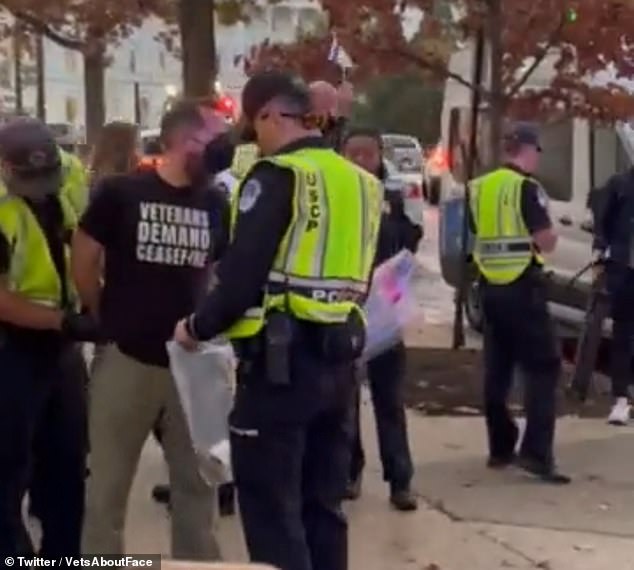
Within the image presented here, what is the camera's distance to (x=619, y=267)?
10.7m

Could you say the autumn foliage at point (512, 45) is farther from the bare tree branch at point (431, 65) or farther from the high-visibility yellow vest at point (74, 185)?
the high-visibility yellow vest at point (74, 185)

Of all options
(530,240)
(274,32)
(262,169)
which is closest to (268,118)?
(262,169)

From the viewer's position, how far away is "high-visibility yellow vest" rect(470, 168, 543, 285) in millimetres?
8805

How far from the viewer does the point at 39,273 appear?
591 centimetres

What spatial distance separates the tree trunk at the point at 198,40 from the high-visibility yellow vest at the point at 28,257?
7.81 m

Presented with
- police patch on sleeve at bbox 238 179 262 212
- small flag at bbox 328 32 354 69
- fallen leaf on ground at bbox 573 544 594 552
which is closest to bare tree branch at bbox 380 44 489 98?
small flag at bbox 328 32 354 69

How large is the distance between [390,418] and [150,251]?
8.54 ft

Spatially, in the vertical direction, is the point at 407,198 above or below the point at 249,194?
below

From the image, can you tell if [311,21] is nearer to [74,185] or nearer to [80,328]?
[74,185]

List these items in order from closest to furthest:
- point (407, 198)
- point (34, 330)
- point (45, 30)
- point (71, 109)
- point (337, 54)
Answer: point (34, 330), point (407, 198), point (337, 54), point (45, 30), point (71, 109)

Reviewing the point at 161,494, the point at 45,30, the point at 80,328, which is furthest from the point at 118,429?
the point at 45,30

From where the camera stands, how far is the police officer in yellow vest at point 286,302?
207 inches

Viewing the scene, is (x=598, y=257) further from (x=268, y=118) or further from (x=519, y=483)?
(x=268, y=118)

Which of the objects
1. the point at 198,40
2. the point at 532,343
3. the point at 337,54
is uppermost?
the point at 198,40
